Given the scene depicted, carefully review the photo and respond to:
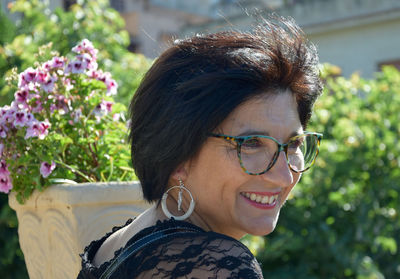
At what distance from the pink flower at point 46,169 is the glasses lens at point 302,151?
1.00m

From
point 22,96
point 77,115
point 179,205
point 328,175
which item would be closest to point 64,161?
point 77,115

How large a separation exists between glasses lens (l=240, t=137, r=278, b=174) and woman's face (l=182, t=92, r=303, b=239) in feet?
0.07

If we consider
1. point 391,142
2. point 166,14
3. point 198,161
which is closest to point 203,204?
point 198,161

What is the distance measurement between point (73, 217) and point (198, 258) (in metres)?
0.86

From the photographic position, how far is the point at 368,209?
431 centimetres

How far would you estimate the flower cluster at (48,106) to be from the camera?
8.29 ft

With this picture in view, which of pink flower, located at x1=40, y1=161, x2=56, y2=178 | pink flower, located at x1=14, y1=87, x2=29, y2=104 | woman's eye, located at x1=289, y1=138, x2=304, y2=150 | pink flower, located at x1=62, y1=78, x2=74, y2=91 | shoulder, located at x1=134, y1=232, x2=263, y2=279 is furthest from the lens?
pink flower, located at x1=62, y1=78, x2=74, y2=91

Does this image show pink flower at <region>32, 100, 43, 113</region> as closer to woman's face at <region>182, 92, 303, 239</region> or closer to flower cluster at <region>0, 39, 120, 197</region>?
flower cluster at <region>0, 39, 120, 197</region>

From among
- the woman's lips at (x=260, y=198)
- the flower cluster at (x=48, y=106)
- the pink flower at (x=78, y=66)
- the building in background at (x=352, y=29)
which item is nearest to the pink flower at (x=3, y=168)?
the flower cluster at (x=48, y=106)

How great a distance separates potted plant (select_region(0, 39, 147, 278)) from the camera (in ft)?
7.75

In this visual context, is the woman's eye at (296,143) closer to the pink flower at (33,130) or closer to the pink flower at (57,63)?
the pink flower at (33,130)

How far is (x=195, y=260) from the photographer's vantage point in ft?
5.23

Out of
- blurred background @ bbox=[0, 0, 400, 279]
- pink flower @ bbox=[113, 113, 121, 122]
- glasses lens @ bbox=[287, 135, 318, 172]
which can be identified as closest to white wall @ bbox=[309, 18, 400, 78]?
blurred background @ bbox=[0, 0, 400, 279]

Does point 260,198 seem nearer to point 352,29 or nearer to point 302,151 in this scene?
point 302,151
